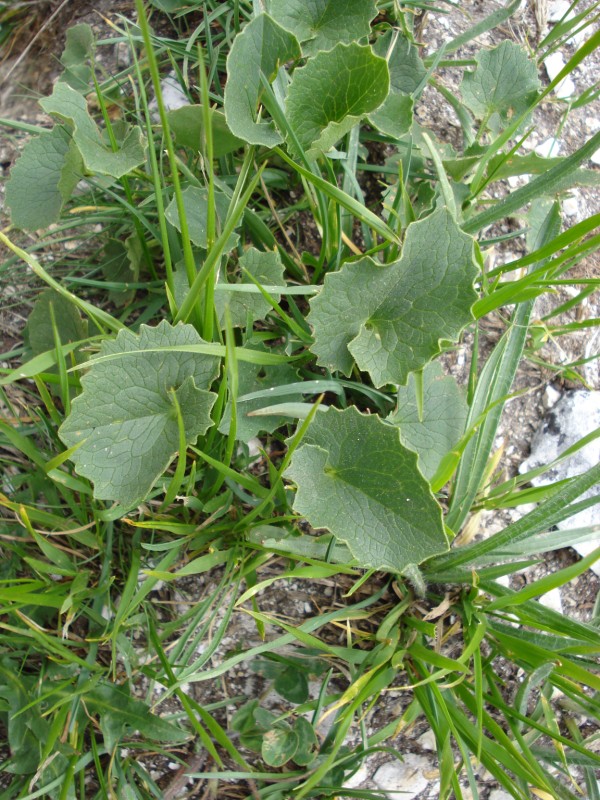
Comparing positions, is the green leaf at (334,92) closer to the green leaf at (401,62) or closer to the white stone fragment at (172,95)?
the green leaf at (401,62)

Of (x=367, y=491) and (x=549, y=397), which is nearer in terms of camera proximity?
(x=367, y=491)

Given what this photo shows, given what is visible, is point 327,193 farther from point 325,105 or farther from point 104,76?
point 104,76

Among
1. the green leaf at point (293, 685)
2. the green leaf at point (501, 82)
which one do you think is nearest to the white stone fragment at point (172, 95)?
the green leaf at point (501, 82)

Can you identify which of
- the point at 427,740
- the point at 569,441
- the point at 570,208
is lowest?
the point at 427,740

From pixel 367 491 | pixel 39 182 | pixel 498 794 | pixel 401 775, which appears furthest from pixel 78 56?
pixel 498 794

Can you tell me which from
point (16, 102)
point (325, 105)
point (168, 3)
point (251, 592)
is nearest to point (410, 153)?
point (325, 105)

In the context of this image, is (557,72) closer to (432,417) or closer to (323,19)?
(323,19)
